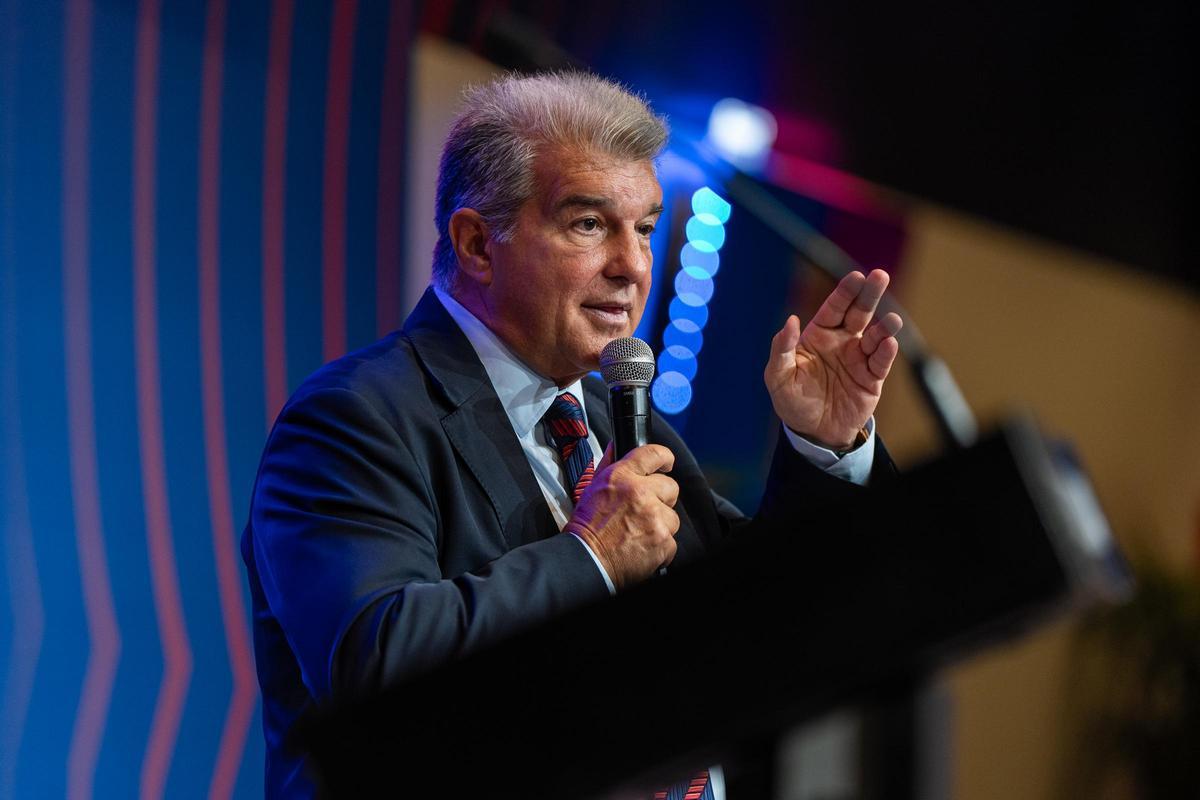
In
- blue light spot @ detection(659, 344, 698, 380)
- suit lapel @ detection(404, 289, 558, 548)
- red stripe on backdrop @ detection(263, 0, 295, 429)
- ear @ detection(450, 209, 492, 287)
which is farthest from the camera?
blue light spot @ detection(659, 344, 698, 380)

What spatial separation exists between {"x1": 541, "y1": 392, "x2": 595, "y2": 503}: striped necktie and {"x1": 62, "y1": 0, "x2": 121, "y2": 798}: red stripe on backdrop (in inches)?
34.8

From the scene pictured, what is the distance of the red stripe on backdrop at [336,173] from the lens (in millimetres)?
2426

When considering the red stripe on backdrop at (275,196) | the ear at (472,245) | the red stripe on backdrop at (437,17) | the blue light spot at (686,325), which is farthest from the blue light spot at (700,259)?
the ear at (472,245)

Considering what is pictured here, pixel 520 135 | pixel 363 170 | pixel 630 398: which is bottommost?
pixel 630 398

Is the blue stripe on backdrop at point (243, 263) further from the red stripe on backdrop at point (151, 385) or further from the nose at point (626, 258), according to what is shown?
the nose at point (626, 258)

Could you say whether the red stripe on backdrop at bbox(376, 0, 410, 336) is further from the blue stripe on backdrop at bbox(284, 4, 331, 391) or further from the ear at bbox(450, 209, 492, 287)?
the ear at bbox(450, 209, 492, 287)

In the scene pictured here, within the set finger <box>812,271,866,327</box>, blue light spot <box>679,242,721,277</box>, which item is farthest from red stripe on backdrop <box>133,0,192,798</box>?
blue light spot <box>679,242,721,277</box>

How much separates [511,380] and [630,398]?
0.20 meters

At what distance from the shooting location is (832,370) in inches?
68.7

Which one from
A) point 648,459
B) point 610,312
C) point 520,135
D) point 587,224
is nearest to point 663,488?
point 648,459

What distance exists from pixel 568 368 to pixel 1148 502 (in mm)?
4628

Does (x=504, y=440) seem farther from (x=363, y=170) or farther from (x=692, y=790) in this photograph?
(x=363, y=170)

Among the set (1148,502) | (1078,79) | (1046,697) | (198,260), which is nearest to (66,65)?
(198,260)

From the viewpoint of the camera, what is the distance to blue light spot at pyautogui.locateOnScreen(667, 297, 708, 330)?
→ 3203mm
